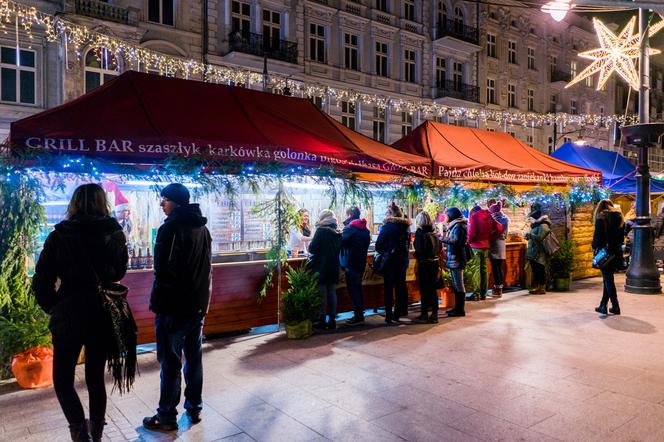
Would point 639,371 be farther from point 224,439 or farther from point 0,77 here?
point 0,77

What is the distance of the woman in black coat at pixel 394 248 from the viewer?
7.46 metres

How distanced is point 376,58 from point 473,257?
1670 centimetres

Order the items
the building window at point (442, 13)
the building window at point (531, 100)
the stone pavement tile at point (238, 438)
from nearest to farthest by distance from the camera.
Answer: the stone pavement tile at point (238, 438)
the building window at point (442, 13)
the building window at point (531, 100)

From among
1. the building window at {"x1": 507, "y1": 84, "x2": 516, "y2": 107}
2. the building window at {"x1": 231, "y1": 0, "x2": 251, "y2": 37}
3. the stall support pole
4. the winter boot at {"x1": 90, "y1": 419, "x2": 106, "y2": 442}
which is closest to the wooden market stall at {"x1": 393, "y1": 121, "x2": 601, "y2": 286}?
the stall support pole

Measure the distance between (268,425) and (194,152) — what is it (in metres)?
3.61

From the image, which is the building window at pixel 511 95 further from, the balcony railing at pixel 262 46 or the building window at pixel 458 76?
the balcony railing at pixel 262 46

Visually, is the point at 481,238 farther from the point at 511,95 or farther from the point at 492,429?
the point at 511,95

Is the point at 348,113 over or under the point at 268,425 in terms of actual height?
over

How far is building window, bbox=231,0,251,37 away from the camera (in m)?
19.3

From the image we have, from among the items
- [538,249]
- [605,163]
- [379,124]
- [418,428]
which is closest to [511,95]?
[379,124]

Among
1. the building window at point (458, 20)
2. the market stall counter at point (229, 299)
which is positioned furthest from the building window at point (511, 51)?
the market stall counter at point (229, 299)

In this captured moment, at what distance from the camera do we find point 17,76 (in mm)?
14781

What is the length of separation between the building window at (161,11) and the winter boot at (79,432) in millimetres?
16961

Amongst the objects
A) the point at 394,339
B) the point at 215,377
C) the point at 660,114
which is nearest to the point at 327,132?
the point at 394,339
